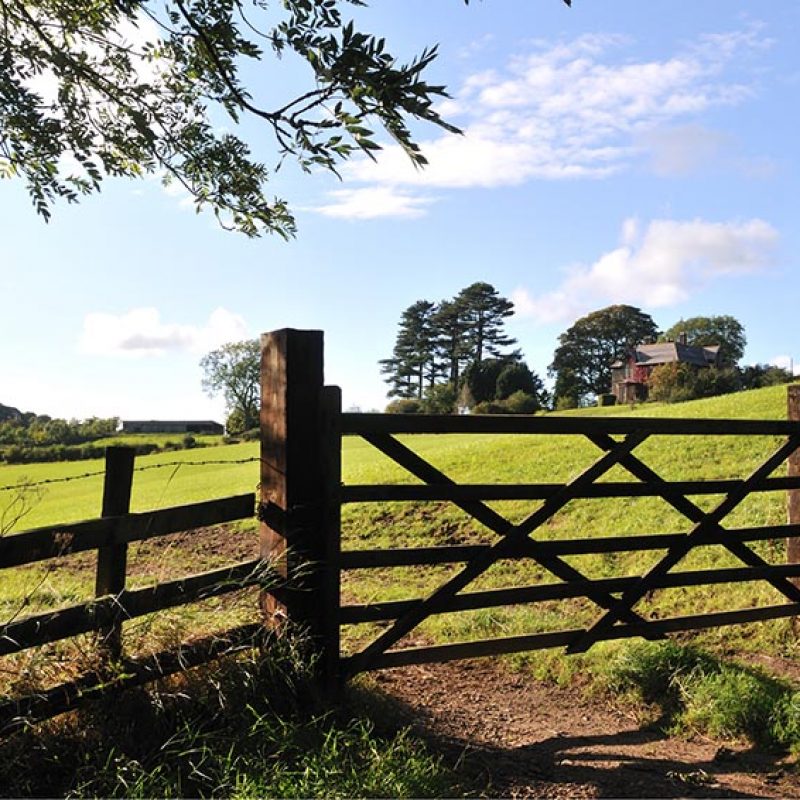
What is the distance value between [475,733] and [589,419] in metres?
2.27

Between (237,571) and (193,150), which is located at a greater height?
(193,150)

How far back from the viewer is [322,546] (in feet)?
15.2

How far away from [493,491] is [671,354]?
275ft

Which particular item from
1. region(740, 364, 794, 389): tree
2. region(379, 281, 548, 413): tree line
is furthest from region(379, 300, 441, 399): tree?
region(740, 364, 794, 389): tree

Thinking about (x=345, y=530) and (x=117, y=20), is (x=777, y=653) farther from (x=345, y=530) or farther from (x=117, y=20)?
(x=117, y=20)

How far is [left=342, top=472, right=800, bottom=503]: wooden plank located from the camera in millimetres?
4758

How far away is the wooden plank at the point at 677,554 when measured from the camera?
18.3 feet

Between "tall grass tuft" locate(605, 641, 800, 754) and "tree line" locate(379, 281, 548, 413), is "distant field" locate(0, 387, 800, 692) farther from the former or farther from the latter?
"tree line" locate(379, 281, 548, 413)

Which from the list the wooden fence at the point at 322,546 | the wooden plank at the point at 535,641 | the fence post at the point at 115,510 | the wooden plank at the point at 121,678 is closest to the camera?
the wooden plank at the point at 121,678

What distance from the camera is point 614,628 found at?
5.66 metres

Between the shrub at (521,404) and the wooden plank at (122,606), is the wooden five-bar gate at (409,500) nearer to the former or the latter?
the wooden plank at (122,606)

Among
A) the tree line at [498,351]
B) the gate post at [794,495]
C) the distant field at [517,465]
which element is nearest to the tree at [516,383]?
the tree line at [498,351]

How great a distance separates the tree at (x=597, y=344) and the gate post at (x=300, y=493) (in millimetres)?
89951

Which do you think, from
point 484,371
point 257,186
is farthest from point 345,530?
point 484,371
